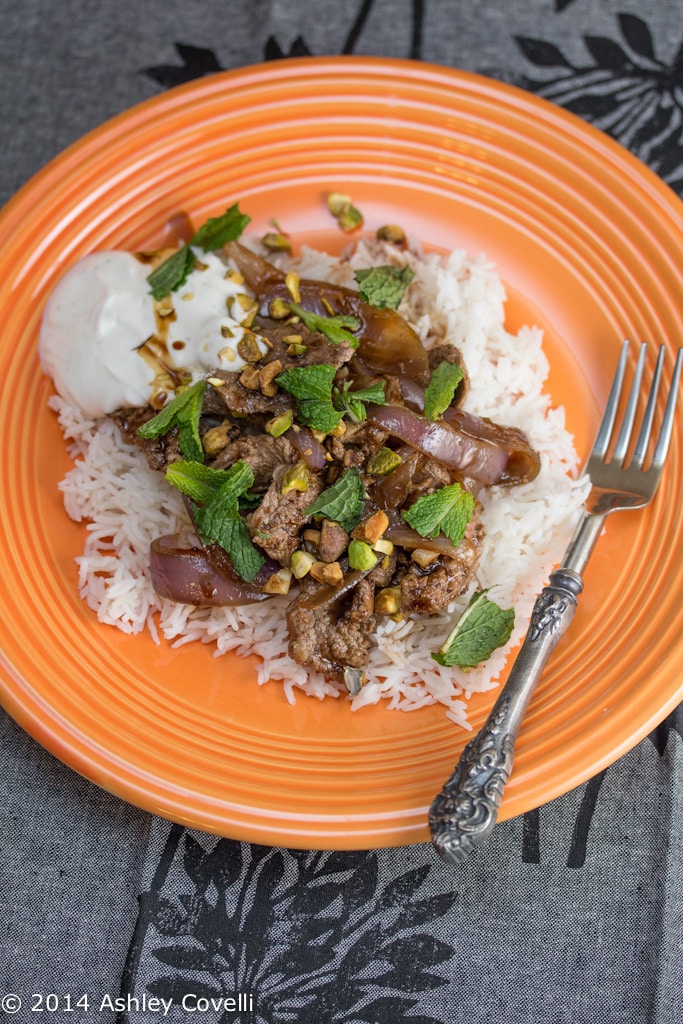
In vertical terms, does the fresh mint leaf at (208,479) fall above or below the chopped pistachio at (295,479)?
below

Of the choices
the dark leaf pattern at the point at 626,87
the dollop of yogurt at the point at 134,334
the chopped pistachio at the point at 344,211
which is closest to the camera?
the dollop of yogurt at the point at 134,334

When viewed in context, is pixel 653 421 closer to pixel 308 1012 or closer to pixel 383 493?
pixel 383 493

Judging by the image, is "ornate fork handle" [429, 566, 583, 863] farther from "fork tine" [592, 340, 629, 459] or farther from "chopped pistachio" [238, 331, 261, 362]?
"chopped pistachio" [238, 331, 261, 362]

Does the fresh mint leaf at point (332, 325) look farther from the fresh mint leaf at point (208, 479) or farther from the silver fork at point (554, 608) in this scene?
the silver fork at point (554, 608)

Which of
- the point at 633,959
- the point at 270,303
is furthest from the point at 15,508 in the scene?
the point at 633,959

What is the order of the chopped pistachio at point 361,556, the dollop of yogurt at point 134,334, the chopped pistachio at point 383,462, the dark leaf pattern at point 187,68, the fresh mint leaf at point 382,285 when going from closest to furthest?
1. the chopped pistachio at point 361,556
2. the chopped pistachio at point 383,462
3. the dollop of yogurt at point 134,334
4. the fresh mint leaf at point 382,285
5. the dark leaf pattern at point 187,68

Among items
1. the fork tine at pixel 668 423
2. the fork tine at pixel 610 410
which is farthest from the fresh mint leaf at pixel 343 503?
the fork tine at pixel 668 423
